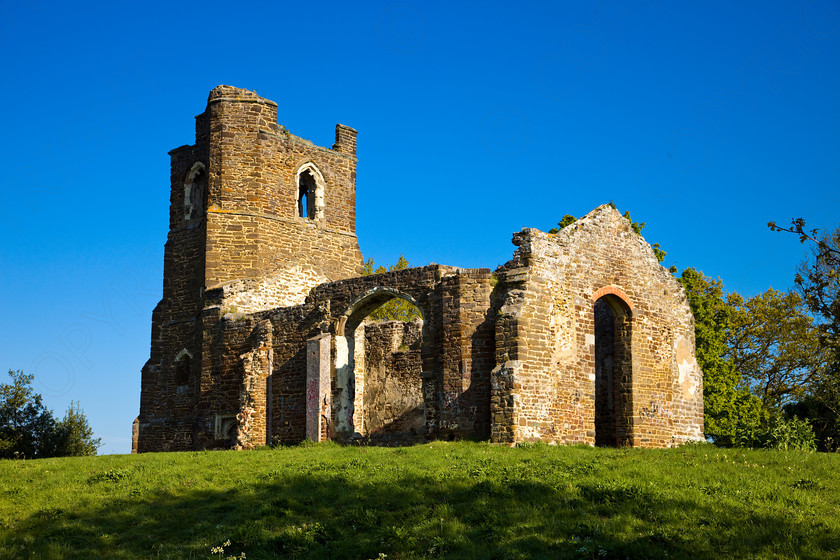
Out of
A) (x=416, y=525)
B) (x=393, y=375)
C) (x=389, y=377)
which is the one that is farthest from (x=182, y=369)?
(x=416, y=525)

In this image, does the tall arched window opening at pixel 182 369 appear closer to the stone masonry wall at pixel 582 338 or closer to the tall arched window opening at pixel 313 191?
the tall arched window opening at pixel 313 191

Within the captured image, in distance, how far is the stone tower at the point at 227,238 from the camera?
2798 cm

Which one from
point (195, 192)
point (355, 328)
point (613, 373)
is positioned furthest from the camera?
point (195, 192)

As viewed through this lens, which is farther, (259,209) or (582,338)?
(259,209)

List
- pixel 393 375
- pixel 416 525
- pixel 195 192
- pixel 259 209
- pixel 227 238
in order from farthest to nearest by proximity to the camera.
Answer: pixel 195 192 → pixel 259 209 → pixel 227 238 → pixel 393 375 → pixel 416 525

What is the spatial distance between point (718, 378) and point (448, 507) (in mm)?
20236

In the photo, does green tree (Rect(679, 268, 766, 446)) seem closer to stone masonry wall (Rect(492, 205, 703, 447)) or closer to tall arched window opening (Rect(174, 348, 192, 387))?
stone masonry wall (Rect(492, 205, 703, 447))

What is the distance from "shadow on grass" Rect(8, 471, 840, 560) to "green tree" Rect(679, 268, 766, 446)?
58.8 ft

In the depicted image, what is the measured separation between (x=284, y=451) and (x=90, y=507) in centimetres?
618

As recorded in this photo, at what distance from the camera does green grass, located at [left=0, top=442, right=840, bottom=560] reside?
11.5m

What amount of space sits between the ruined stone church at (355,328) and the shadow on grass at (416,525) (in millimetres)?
6030

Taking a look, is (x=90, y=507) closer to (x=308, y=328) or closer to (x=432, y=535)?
(x=432, y=535)

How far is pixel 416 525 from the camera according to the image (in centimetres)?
1252

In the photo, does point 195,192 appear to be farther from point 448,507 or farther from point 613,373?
point 448,507
